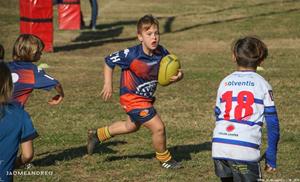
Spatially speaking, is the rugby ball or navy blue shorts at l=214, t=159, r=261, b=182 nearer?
navy blue shorts at l=214, t=159, r=261, b=182

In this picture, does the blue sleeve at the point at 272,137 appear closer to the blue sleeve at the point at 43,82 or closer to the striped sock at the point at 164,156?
the striped sock at the point at 164,156

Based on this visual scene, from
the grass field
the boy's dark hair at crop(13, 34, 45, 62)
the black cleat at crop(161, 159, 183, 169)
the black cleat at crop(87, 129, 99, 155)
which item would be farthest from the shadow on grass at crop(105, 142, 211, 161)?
the boy's dark hair at crop(13, 34, 45, 62)

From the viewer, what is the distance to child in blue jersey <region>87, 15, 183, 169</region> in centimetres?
768

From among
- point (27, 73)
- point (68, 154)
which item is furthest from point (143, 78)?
point (68, 154)

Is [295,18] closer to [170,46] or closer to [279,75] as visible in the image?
[170,46]

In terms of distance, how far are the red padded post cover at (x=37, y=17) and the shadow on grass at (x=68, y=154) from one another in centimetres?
856

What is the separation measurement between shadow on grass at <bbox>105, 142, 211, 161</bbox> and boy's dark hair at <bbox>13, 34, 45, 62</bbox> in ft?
5.79

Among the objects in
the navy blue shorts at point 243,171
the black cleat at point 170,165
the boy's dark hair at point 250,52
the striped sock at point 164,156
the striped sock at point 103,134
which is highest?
the boy's dark hair at point 250,52

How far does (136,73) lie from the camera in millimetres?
7801

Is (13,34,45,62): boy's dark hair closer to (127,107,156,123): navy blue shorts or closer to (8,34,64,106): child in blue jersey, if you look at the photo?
(8,34,64,106): child in blue jersey

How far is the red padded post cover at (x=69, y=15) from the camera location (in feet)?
72.7

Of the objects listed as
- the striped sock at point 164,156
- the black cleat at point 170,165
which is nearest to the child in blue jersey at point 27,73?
the striped sock at point 164,156

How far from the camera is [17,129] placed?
4855 millimetres

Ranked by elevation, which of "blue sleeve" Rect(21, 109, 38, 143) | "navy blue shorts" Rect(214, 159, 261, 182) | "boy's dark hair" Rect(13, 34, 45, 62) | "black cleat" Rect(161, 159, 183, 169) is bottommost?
"black cleat" Rect(161, 159, 183, 169)
